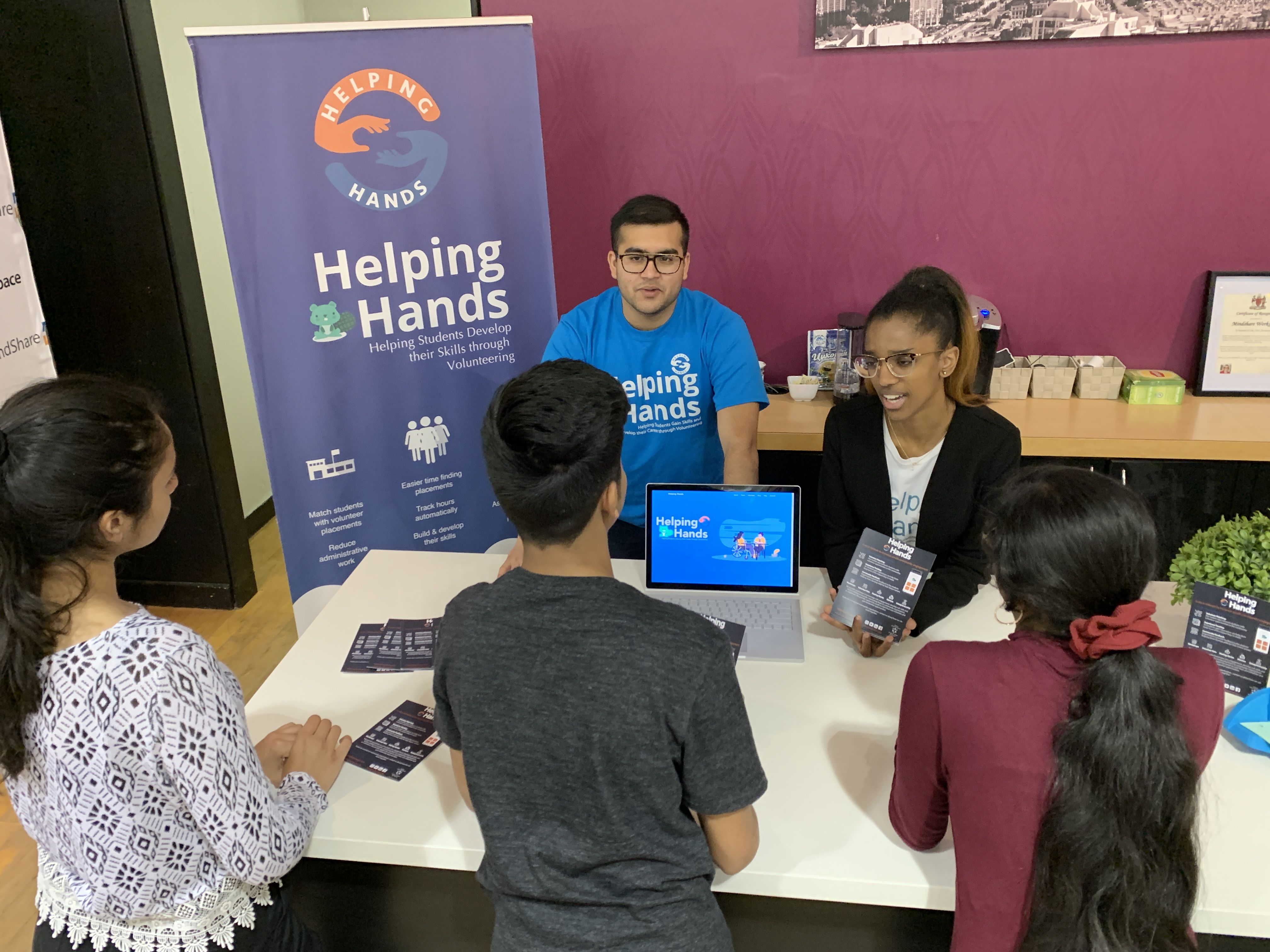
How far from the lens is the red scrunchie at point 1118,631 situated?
1035 mm

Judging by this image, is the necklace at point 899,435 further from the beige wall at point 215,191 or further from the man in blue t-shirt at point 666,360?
the beige wall at point 215,191

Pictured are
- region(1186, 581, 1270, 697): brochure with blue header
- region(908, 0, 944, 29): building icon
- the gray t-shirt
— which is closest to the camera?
the gray t-shirt

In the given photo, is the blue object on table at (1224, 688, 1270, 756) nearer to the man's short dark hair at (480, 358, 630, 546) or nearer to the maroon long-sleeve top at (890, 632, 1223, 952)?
the maroon long-sleeve top at (890, 632, 1223, 952)

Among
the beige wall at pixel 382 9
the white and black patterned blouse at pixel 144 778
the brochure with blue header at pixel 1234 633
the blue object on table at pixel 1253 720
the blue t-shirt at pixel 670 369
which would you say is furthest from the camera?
the beige wall at pixel 382 9

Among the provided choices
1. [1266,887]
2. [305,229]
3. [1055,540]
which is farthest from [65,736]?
[305,229]

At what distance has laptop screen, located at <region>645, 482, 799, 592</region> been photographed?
1822mm

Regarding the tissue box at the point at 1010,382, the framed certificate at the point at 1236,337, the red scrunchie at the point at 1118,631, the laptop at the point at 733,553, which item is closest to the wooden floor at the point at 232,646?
the laptop at the point at 733,553

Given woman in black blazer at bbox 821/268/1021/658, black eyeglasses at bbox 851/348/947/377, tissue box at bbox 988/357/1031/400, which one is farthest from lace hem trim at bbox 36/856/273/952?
tissue box at bbox 988/357/1031/400

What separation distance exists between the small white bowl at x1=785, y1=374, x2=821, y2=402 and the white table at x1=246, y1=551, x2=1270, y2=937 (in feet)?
4.68

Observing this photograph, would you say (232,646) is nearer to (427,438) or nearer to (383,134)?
(427,438)

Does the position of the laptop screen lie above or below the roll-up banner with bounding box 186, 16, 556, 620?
below

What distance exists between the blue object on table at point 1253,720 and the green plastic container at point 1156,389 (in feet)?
6.40

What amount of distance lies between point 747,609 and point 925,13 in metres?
2.25

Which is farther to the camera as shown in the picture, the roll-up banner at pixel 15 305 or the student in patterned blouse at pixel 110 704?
the roll-up banner at pixel 15 305
